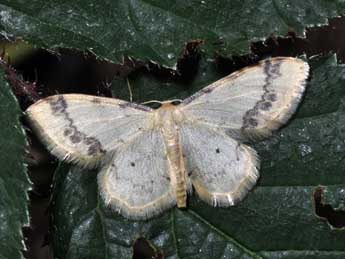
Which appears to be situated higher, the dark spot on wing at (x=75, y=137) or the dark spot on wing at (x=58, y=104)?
the dark spot on wing at (x=58, y=104)

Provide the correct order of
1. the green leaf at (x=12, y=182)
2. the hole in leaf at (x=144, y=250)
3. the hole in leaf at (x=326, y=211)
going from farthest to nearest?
1. the hole in leaf at (x=144, y=250)
2. the hole in leaf at (x=326, y=211)
3. the green leaf at (x=12, y=182)

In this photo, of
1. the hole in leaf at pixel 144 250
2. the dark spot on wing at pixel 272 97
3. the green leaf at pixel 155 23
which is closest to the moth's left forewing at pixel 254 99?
the dark spot on wing at pixel 272 97

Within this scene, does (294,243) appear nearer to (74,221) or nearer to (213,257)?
(213,257)

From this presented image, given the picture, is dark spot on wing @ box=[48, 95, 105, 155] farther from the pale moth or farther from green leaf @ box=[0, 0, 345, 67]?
green leaf @ box=[0, 0, 345, 67]

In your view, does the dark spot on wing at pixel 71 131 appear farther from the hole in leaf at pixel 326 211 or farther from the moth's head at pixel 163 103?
the hole in leaf at pixel 326 211

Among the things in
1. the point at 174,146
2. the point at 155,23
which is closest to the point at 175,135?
the point at 174,146

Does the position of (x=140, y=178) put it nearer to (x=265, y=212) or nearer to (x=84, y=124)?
(x=84, y=124)
